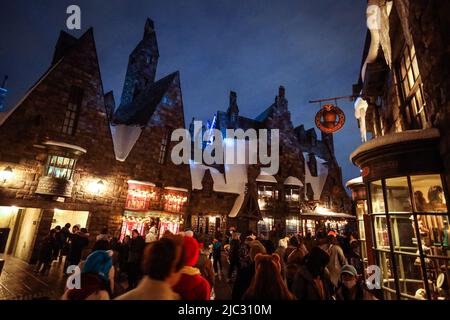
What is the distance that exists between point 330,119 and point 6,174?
14.0m

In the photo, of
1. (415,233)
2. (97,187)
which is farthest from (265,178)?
(415,233)

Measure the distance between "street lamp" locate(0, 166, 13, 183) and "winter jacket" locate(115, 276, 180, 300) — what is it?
12.3 meters

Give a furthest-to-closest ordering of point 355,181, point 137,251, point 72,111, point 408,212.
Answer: point 72,111 < point 355,181 < point 137,251 < point 408,212

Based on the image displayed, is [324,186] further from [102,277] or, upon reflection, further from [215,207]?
[102,277]

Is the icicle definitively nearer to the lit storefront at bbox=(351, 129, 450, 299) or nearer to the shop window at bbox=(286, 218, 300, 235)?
the lit storefront at bbox=(351, 129, 450, 299)

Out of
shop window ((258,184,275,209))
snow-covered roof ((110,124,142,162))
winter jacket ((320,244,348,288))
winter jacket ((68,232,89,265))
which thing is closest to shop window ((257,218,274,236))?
shop window ((258,184,275,209))

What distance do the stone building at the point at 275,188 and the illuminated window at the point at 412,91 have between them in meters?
12.8

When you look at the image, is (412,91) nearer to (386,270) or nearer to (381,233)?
(381,233)

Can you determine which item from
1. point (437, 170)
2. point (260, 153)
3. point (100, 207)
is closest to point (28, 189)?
point (100, 207)

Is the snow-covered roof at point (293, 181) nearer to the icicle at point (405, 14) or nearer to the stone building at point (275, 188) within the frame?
the stone building at point (275, 188)

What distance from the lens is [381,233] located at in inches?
208

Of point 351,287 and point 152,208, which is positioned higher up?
point 152,208

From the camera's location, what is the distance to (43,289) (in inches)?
265

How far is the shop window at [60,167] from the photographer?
36.7 feet
